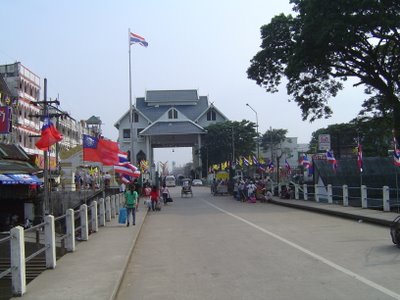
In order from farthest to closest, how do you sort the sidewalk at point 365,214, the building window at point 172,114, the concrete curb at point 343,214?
1. the building window at point 172,114
2. the sidewalk at point 365,214
3. the concrete curb at point 343,214

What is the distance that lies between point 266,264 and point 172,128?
9112 centimetres

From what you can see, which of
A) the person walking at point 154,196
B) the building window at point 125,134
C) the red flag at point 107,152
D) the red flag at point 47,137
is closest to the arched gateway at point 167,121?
the building window at point 125,134

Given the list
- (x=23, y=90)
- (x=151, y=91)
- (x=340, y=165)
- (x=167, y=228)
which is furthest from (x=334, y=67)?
(x=151, y=91)

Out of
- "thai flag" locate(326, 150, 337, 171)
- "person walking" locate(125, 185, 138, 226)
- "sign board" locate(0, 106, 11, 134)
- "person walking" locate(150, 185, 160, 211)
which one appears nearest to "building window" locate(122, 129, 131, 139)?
"person walking" locate(150, 185, 160, 211)

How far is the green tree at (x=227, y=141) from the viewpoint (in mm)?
92750

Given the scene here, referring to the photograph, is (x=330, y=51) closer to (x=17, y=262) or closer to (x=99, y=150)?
(x=99, y=150)

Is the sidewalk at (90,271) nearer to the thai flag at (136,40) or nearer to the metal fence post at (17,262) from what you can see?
the metal fence post at (17,262)

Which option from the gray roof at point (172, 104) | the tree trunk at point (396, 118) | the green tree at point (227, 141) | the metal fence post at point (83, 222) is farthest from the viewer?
the gray roof at point (172, 104)

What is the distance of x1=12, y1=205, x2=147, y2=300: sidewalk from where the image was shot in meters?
7.79

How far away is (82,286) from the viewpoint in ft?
27.3

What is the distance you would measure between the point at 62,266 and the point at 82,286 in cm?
235

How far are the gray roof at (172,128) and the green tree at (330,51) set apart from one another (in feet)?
187

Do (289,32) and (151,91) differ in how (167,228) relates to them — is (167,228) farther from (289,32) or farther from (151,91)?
(151,91)

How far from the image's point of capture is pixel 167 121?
104 metres
